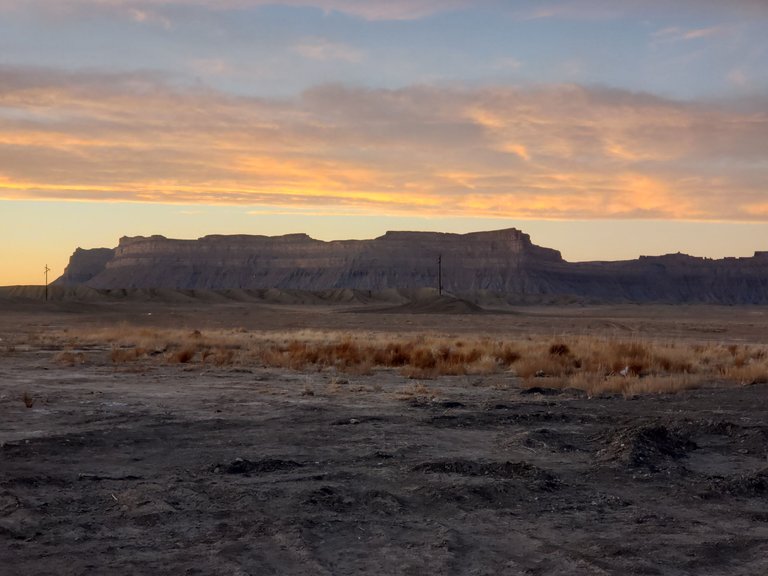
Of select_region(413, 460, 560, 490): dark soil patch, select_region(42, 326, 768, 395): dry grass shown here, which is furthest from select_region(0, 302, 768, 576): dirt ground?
select_region(42, 326, 768, 395): dry grass

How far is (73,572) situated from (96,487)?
274 cm

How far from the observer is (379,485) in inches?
371

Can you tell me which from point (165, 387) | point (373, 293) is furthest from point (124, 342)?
point (373, 293)

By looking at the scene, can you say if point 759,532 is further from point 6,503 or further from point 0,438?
point 0,438

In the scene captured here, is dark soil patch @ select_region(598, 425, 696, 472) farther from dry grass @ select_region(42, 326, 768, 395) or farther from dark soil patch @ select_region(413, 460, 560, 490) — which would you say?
dry grass @ select_region(42, 326, 768, 395)

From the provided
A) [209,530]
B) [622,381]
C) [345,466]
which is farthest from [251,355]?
[209,530]

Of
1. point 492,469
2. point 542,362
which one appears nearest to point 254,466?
point 492,469

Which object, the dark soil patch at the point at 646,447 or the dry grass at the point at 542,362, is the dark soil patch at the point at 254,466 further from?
the dry grass at the point at 542,362

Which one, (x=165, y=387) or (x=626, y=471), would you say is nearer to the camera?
(x=626, y=471)

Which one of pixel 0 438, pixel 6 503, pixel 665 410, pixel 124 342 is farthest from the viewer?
pixel 124 342

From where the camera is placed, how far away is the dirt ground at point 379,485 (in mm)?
7035

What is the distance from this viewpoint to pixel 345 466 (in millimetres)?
10406

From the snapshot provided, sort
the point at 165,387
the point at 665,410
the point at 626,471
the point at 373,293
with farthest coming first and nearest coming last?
the point at 373,293, the point at 165,387, the point at 665,410, the point at 626,471

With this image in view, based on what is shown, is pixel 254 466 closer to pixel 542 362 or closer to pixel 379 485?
pixel 379 485
